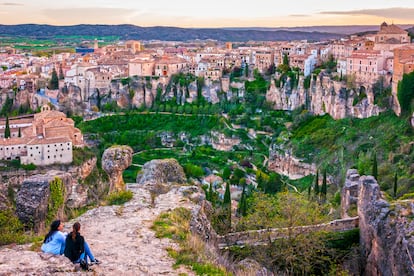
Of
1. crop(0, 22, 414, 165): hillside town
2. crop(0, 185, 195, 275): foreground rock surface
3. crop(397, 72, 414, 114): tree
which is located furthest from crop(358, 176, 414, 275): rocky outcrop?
crop(0, 22, 414, 165): hillside town

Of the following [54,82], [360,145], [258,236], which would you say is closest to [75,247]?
[258,236]

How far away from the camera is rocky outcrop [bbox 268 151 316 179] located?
40.8 meters

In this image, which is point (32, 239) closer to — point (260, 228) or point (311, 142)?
point (260, 228)

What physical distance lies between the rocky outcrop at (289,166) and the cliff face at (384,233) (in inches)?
1020

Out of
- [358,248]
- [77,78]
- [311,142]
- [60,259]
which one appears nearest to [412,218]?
[358,248]

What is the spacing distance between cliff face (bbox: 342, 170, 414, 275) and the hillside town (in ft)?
95.9

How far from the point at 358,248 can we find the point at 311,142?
2916 cm

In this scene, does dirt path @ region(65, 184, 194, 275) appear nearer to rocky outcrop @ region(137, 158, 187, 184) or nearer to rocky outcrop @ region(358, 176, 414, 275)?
rocky outcrop @ region(137, 158, 187, 184)

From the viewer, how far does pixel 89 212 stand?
38.4 feet

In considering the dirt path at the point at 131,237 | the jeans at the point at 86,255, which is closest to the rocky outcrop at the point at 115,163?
the dirt path at the point at 131,237

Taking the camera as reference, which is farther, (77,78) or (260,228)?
(77,78)

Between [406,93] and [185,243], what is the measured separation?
99.5 ft

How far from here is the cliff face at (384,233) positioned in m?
11.4

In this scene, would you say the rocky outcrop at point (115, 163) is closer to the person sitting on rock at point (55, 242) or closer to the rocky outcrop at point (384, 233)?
the rocky outcrop at point (384, 233)
